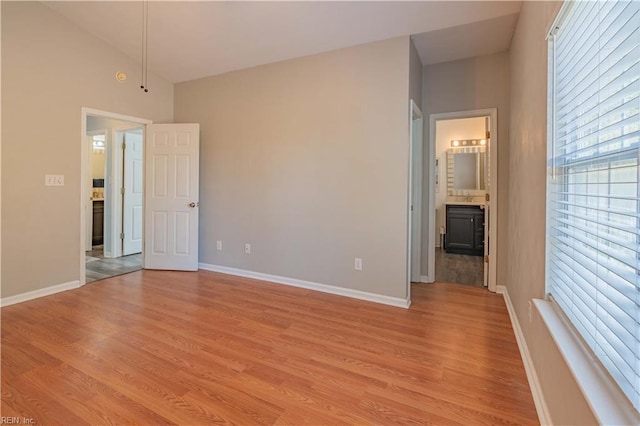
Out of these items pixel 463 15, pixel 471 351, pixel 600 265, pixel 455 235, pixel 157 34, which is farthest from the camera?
pixel 455 235

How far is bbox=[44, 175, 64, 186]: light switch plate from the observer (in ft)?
11.0

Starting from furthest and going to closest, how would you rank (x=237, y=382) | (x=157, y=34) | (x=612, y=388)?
(x=157, y=34), (x=237, y=382), (x=612, y=388)

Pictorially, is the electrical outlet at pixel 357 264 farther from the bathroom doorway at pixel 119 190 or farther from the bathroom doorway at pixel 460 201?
the bathroom doorway at pixel 119 190

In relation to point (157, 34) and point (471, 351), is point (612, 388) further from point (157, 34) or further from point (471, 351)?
point (157, 34)

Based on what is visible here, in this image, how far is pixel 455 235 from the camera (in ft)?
18.4

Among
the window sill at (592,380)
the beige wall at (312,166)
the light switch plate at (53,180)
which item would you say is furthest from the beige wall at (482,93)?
the light switch plate at (53,180)

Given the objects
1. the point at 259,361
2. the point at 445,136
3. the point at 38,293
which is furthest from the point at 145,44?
the point at 445,136

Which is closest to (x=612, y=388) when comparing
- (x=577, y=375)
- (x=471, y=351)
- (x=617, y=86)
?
(x=577, y=375)

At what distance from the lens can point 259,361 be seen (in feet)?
6.83

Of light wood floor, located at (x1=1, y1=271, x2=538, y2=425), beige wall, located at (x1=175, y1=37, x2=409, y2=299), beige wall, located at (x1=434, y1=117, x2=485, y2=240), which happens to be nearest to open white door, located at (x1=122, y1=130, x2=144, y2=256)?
beige wall, located at (x1=175, y1=37, x2=409, y2=299)

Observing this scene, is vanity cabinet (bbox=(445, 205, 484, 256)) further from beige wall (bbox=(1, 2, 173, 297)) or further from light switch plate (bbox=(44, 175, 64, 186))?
light switch plate (bbox=(44, 175, 64, 186))

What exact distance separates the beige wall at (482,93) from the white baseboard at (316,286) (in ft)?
4.45

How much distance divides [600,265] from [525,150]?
1550 mm

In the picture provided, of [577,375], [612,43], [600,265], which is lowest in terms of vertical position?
[577,375]
